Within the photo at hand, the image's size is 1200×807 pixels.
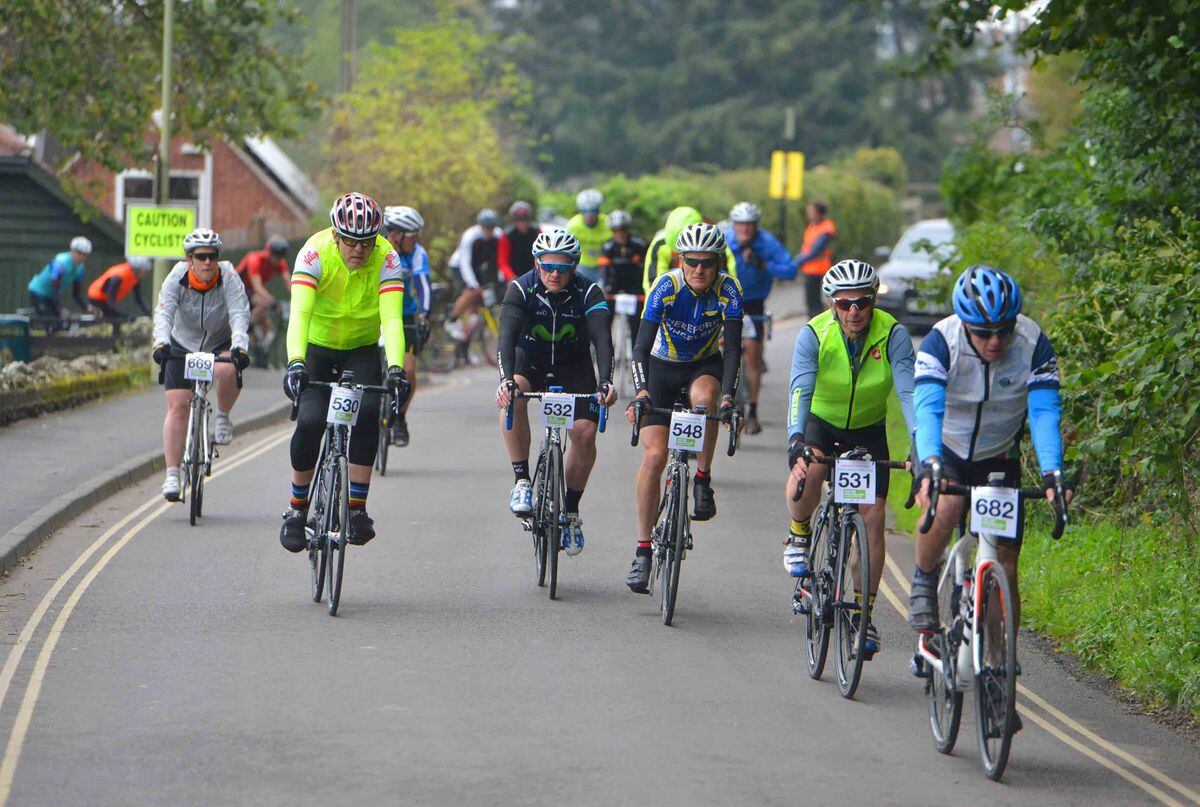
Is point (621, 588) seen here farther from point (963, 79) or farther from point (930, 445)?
point (963, 79)

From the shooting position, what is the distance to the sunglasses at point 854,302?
8594 millimetres

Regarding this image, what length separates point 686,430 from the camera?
9.80 meters

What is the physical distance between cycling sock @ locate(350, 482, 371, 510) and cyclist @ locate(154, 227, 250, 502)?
2643 millimetres

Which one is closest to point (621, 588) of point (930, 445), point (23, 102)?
point (930, 445)

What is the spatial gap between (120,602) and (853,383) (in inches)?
156

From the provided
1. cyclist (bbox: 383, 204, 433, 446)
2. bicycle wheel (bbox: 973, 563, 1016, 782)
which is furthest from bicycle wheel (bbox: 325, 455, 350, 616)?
cyclist (bbox: 383, 204, 433, 446)

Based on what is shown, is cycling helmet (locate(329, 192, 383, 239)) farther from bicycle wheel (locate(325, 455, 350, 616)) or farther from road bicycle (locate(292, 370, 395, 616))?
bicycle wheel (locate(325, 455, 350, 616))

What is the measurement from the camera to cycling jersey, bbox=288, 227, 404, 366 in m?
10.0

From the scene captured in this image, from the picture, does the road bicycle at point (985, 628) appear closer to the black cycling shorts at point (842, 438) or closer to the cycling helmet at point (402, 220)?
the black cycling shorts at point (842, 438)

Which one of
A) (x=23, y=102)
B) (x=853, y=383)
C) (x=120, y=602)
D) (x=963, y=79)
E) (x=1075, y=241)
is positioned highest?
(x=963, y=79)

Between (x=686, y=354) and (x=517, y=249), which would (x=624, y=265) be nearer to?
(x=517, y=249)

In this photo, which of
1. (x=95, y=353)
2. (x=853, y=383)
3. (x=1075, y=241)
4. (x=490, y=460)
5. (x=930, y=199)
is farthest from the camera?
(x=930, y=199)

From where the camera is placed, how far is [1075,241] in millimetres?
14398

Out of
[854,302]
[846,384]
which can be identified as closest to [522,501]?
[846,384]
